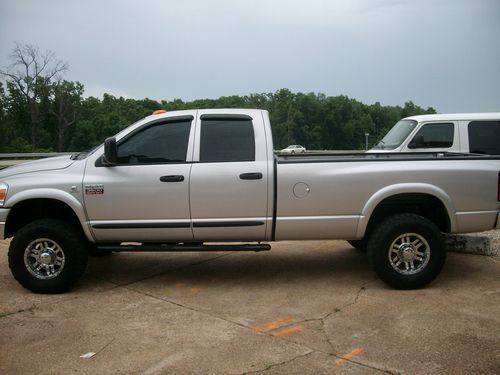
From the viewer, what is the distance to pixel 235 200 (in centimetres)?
509

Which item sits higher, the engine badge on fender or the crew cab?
the crew cab

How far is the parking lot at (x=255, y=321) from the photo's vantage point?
355 centimetres

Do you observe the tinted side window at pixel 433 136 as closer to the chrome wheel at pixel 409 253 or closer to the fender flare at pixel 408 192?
the fender flare at pixel 408 192

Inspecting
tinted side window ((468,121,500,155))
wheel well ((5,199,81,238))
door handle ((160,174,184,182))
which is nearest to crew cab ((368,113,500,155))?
tinted side window ((468,121,500,155))

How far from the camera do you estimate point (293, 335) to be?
4.02 metres

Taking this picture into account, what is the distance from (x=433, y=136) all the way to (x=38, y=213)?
24.0 ft

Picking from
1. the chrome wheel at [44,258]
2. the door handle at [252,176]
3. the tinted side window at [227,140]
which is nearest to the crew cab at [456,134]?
the tinted side window at [227,140]

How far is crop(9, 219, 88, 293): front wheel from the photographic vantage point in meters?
5.14

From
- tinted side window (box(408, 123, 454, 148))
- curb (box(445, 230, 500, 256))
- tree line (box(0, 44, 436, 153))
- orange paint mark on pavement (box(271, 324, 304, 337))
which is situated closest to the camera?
orange paint mark on pavement (box(271, 324, 304, 337))

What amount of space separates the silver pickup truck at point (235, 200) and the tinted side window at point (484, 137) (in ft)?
15.1

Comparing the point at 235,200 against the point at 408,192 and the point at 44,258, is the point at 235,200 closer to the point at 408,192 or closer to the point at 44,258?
the point at 408,192

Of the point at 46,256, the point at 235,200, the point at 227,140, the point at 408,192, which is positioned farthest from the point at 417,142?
the point at 46,256

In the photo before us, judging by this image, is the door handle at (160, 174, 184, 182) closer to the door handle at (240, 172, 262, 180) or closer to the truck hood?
the door handle at (240, 172, 262, 180)

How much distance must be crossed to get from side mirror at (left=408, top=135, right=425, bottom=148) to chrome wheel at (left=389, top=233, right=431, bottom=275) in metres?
4.75
